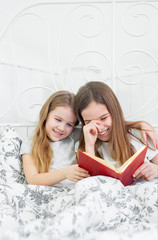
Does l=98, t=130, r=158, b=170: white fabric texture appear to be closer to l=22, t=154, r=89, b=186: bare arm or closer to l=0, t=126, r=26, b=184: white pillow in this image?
l=22, t=154, r=89, b=186: bare arm

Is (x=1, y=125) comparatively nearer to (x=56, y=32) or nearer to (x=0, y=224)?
(x=0, y=224)

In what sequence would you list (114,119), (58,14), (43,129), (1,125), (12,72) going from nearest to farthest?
(114,119)
(43,129)
(1,125)
(12,72)
(58,14)

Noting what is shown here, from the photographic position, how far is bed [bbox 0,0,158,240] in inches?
19.5

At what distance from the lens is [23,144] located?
1.10m

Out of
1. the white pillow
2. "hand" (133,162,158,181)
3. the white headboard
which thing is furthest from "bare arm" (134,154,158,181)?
the white headboard

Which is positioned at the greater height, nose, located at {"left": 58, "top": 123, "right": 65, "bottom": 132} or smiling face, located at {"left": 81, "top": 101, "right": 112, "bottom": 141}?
smiling face, located at {"left": 81, "top": 101, "right": 112, "bottom": 141}

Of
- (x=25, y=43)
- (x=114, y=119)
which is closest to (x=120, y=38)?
(x=25, y=43)

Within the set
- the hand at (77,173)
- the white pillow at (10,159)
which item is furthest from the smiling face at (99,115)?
the white pillow at (10,159)

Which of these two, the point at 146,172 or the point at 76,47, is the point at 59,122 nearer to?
the point at 146,172

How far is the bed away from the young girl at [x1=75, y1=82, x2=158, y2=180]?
0.65ft

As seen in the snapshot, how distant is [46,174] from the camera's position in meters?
0.97

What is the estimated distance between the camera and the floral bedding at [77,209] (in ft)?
1.50

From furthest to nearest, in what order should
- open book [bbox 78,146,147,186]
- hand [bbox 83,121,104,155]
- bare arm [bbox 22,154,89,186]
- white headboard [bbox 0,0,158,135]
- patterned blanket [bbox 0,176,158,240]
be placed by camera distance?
white headboard [bbox 0,0,158,135], hand [bbox 83,121,104,155], bare arm [bbox 22,154,89,186], open book [bbox 78,146,147,186], patterned blanket [bbox 0,176,158,240]

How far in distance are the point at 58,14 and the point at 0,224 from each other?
61.8 inches
